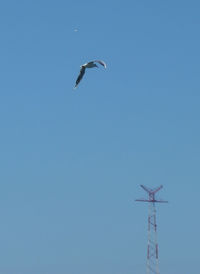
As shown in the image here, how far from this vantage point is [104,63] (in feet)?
399

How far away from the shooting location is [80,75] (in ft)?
416

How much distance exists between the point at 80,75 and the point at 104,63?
20.4ft
